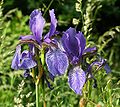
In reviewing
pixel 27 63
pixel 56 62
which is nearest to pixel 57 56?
pixel 56 62

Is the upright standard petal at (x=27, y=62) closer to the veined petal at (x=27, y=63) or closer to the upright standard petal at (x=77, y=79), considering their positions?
the veined petal at (x=27, y=63)

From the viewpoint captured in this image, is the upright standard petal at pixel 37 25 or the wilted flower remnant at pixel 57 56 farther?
the upright standard petal at pixel 37 25

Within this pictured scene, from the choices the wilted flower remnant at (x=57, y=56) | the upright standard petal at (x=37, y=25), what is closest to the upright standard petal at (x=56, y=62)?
the wilted flower remnant at (x=57, y=56)

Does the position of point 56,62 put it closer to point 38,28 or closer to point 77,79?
point 77,79

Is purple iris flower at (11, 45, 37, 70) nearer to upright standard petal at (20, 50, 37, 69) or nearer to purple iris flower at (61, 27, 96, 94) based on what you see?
upright standard petal at (20, 50, 37, 69)

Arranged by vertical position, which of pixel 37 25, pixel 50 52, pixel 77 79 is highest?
pixel 37 25

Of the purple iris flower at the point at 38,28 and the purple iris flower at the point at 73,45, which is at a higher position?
the purple iris flower at the point at 38,28

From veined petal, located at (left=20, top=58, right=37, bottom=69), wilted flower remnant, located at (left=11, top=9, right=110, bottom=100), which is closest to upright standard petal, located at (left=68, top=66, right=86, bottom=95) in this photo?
wilted flower remnant, located at (left=11, top=9, right=110, bottom=100)

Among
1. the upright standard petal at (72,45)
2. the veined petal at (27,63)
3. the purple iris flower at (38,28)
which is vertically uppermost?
the purple iris flower at (38,28)
